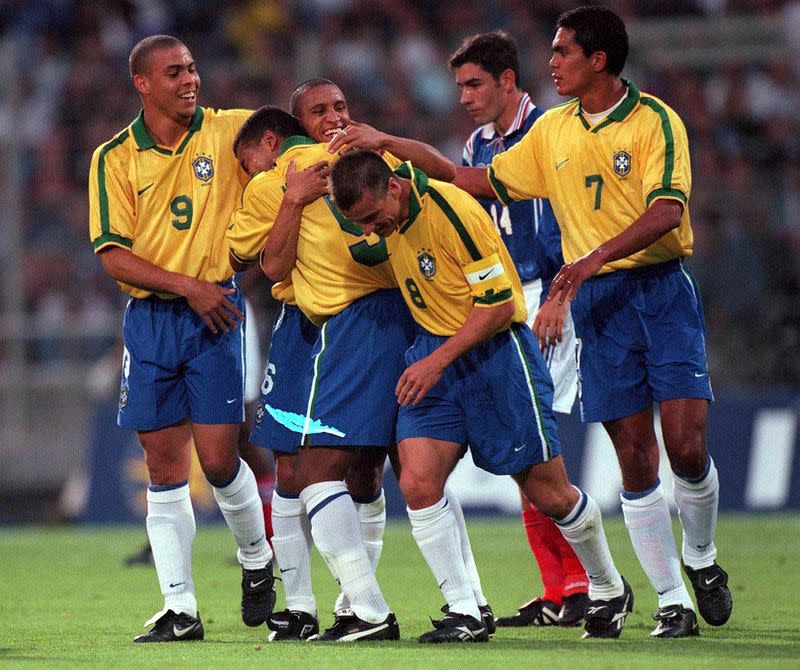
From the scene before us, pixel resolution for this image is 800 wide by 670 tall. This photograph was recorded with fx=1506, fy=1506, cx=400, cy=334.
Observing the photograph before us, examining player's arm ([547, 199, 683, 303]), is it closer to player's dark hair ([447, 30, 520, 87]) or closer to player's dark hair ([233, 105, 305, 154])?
player's dark hair ([233, 105, 305, 154])

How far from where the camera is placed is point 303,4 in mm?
16312

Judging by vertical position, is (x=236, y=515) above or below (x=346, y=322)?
below

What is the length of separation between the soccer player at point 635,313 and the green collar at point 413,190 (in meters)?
0.68

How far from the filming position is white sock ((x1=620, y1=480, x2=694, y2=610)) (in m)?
6.12

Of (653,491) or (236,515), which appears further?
(236,515)

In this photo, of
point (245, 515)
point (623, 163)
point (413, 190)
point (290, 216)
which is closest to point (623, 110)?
point (623, 163)

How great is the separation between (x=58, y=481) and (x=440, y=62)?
5.72 m

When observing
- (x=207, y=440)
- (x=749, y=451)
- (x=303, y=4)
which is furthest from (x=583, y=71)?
(x=303, y=4)

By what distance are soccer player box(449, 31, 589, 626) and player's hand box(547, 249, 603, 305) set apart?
125cm

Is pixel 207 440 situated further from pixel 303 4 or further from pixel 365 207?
pixel 303 4

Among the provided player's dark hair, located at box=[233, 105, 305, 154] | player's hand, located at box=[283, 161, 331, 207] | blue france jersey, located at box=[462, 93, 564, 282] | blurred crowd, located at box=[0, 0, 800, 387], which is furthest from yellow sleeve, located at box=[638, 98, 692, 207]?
blurred crowd, located at box=[0, 0, 800, 387]

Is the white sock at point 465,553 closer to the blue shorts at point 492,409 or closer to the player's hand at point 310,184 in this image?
the blue shorts at point 492,409

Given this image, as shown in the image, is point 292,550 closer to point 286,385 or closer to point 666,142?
point 286,385

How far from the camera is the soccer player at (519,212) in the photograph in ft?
23.0
